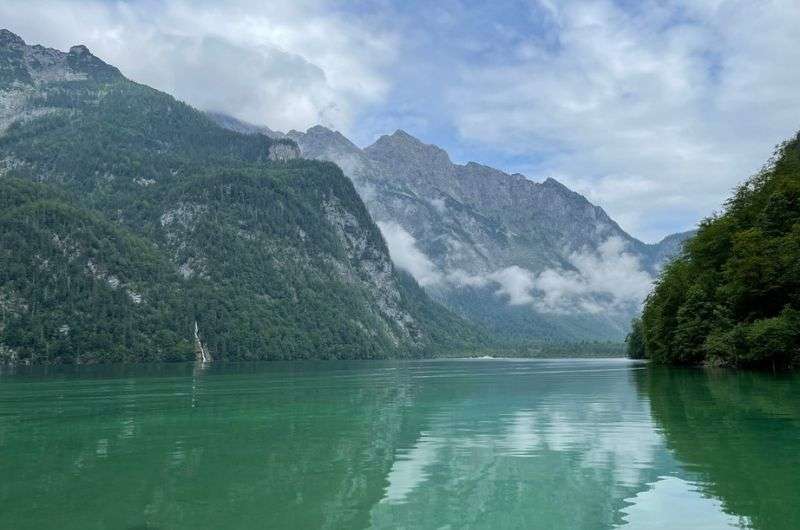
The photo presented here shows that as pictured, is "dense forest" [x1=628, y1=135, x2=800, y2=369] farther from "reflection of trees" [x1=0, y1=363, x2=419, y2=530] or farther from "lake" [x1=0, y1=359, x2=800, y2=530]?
"reflection of trees" [x1=0, y1=363, x2=419, y2=530]

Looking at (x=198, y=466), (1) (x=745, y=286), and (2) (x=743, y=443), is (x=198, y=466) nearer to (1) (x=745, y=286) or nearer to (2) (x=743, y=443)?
(2) (x=743, y=443)

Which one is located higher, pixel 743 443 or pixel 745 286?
pixel 745 286

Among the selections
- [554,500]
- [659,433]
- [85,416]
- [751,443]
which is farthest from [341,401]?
[554,500]

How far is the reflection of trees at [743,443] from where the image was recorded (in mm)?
16469

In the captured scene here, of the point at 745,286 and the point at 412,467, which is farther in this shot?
the point at 745,286

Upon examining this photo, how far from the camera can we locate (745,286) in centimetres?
7556

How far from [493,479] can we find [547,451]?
18.7 feet

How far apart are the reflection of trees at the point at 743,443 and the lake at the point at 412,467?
8cm

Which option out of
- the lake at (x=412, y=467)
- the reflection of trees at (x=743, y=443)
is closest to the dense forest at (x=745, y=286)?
the reflection of trees at (x=743, y=443)

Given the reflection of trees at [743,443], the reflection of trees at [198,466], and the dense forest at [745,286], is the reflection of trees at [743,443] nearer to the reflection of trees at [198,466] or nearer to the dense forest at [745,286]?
the reflection of trees at [198,466]

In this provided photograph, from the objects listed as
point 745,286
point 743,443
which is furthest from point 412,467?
point 745,286

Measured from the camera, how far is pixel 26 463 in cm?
2398

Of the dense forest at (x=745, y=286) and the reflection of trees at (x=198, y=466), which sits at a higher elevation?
the dense forest at (x=745, y=286)

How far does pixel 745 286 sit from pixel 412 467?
64340 millimetres
